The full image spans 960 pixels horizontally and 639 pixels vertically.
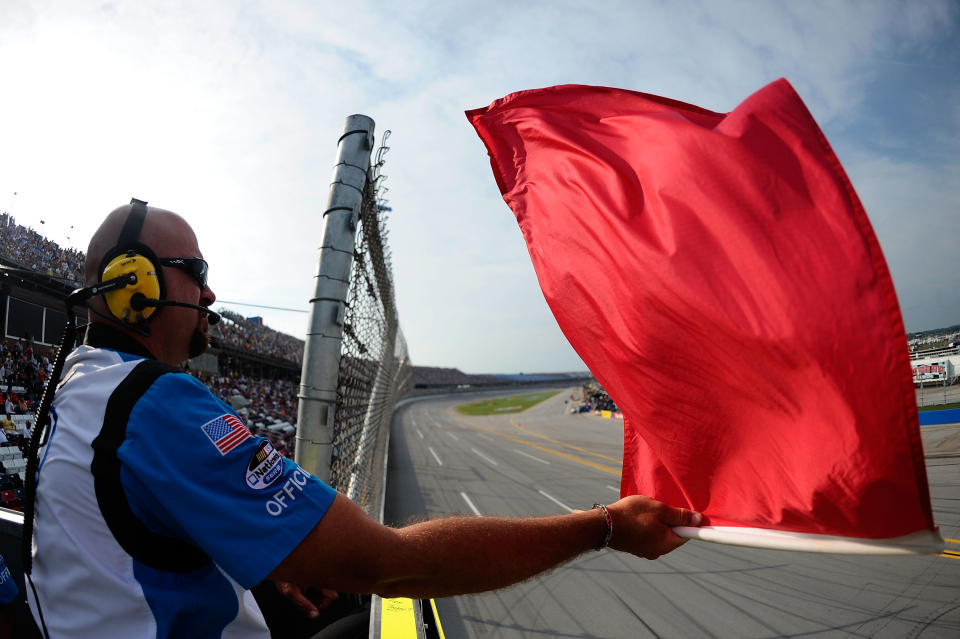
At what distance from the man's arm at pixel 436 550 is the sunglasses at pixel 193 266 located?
808 mm

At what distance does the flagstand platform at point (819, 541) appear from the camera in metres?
1.10

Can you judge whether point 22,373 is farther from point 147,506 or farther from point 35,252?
point 147,506

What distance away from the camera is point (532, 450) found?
20.9 metres

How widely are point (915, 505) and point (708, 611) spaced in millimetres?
4932

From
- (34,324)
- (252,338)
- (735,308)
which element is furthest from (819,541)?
(252,338)

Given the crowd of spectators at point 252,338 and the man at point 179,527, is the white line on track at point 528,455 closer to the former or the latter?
the crowd of spectators at point 252,338

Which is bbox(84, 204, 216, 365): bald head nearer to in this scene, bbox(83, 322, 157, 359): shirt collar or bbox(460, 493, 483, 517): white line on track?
bbox(83, 322, 157, 359): shirt collar

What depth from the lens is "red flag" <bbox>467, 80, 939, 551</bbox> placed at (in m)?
1.14

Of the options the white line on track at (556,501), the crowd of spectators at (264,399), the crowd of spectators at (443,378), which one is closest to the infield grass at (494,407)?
the crowd of spectators at (443,378)

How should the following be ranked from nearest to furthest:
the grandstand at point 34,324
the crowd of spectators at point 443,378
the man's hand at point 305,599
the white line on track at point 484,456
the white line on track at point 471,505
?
the man's hand at point 305,599 → the grandstand at point 34,324 → the white line on track at point 471,505 → the white line on track at point 484,456 → the crowd of spectators at point 443,378

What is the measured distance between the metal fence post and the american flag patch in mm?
1214

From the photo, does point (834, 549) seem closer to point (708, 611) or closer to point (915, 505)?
point (915, 505)

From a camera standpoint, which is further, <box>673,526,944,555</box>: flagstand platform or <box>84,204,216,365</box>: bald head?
<box>84,204,216,365</box>: bald head

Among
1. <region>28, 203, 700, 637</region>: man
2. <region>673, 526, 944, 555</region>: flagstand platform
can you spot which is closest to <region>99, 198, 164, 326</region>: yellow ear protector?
<region>28, 203, 700, 637</region>: man
